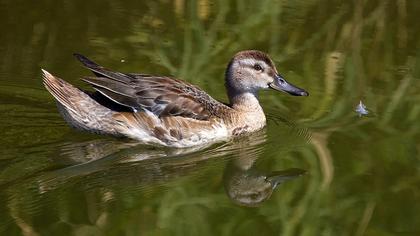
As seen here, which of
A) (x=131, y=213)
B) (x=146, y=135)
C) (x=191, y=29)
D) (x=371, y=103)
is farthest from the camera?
(x=191, y=29)

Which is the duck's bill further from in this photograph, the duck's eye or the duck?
the duck

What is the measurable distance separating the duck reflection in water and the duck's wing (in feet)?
1.09

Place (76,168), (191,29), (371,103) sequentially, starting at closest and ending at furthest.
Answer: (76,168) < (371,103) < (191,29)

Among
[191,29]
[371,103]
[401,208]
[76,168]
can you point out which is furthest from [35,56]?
[401,208]

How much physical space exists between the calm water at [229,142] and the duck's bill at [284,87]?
245 millimetres

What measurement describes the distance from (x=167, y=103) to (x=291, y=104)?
1287 mm

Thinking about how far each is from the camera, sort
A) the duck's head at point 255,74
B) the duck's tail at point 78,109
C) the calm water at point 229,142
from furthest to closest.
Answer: the duck's head at point 255,74 → the duck's tail at point 78,109 → the calm water at point 229,142

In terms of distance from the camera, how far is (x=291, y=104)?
376 inches

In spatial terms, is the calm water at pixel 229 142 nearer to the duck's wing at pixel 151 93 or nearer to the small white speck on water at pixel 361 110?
the small white speck on water at pixel 361 110

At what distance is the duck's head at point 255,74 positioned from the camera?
29.9 feet

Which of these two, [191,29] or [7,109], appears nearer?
[7,109]

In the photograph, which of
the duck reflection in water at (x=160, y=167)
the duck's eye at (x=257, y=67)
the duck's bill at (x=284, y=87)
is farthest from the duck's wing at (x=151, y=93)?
the duck's bill at (x=284, y=87)

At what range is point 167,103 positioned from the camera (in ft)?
29.0

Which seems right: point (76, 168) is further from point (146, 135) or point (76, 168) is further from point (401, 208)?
point (401, 208)
